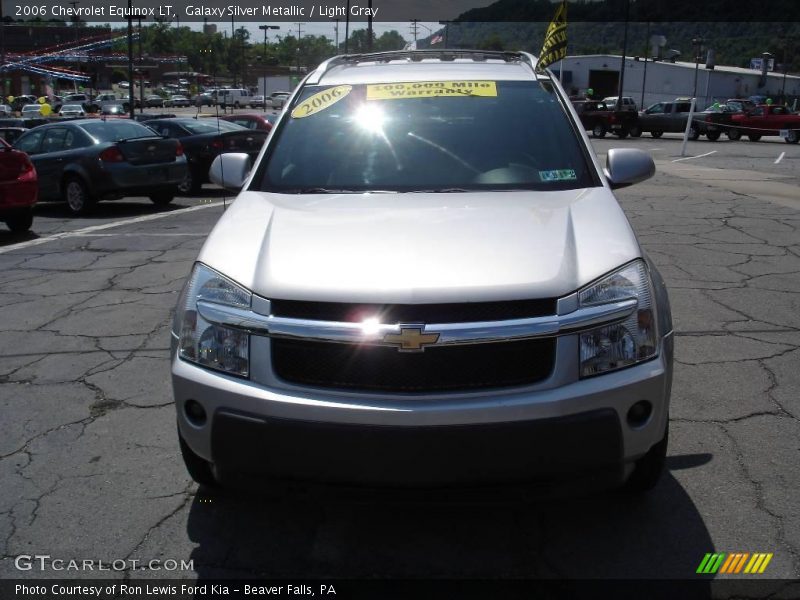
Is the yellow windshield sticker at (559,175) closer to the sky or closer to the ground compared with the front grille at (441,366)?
closer to the sky

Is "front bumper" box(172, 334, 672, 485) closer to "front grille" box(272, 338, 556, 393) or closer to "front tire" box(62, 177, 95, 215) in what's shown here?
"front grille" box(272, 338, 556, 393)

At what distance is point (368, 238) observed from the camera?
3037 mm

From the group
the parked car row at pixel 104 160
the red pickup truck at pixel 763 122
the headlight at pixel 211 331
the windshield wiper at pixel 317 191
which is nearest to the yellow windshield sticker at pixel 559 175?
the windshield wiper at pixel 317 191

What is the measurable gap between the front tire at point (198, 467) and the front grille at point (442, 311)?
0.89 metres

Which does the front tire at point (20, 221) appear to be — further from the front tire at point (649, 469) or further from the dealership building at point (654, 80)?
the dealership building at point (654, 80)

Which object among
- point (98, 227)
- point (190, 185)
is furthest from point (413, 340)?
point (190, 185)

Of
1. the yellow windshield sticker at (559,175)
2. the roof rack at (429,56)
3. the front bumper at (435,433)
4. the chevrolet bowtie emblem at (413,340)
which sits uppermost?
the roof rack at (429,56)

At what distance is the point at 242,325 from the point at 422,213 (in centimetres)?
94

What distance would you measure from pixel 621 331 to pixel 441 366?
2.03ft

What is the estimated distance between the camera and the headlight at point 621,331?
269cm

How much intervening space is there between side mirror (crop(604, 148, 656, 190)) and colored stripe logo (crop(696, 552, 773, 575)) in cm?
187

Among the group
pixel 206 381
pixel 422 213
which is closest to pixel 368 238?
pixel 422 213

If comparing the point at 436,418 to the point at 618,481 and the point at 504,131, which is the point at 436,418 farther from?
the point at 504,131

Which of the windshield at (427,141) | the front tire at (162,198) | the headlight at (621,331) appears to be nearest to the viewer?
the headlight at (621,331)
